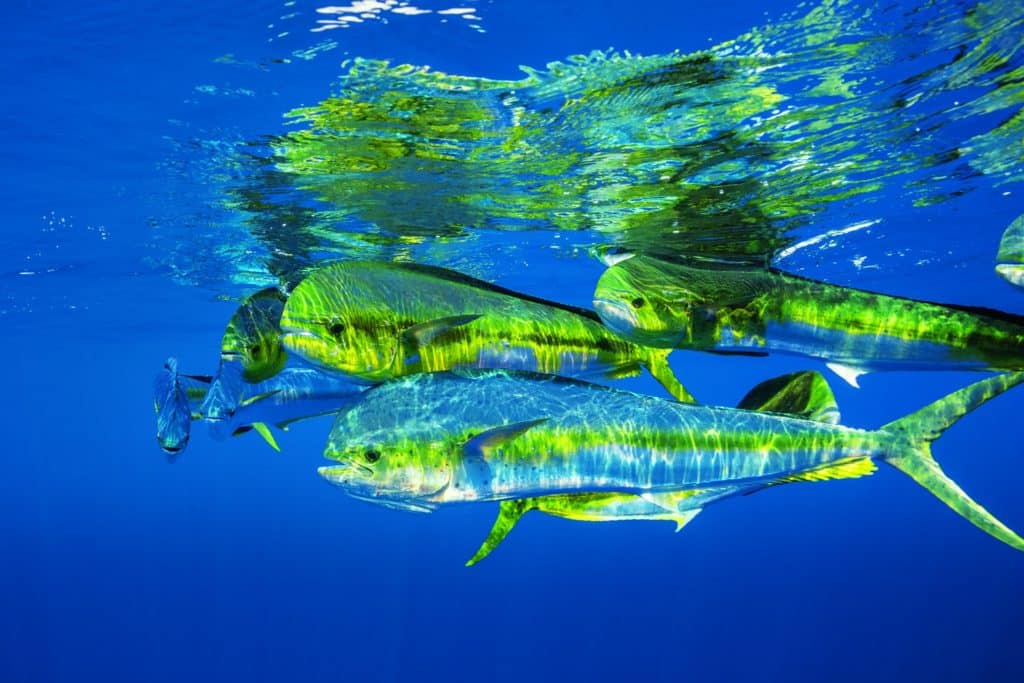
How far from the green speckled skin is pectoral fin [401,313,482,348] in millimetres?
425

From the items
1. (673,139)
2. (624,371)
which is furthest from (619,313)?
(673,139)

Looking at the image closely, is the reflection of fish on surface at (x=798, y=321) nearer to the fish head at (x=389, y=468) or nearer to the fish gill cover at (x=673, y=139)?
the fish head at (x=389, y=468)

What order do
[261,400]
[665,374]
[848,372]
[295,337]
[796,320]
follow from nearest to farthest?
[295,337]
[796,320]
[848,372]
[665,374]
[261,400]

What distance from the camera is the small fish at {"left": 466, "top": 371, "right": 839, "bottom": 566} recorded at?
6.16 ft

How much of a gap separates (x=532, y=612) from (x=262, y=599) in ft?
43.7

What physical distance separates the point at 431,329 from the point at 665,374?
899mm

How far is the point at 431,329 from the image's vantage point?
195cm

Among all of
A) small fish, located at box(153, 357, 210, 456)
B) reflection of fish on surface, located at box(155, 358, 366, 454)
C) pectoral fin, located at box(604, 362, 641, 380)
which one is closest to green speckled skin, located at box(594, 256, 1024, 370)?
pectoral fin, located at box(604, 362, 641, 380)

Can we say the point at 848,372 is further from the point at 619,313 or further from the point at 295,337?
the point at 295,337

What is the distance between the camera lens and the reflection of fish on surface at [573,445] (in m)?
1.61

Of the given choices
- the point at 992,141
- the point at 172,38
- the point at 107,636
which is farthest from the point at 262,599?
the point at 992,141

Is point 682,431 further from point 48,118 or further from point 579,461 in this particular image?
point 48,118

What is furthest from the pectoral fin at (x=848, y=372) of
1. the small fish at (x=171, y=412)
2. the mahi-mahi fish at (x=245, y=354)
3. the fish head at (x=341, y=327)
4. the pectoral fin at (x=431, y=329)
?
the small fish at (x=171, y=412)

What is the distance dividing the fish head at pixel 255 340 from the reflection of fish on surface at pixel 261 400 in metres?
0.16
